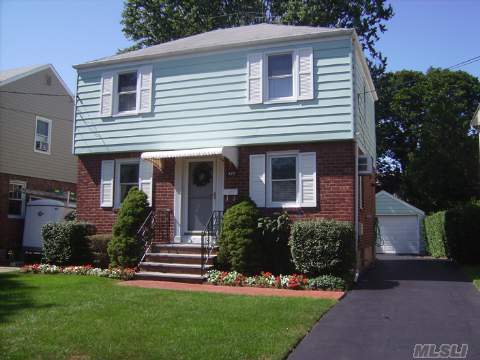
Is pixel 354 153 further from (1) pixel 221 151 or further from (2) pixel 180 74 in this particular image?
(2) pixel 180 74

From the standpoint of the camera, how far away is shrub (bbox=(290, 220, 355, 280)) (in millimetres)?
10016

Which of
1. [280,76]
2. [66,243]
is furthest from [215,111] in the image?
[66,243]

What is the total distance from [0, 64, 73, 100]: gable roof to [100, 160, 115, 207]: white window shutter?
24.8 feet

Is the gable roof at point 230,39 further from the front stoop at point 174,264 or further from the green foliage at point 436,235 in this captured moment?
the green foliage at point 436,235

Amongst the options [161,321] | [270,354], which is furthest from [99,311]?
[270,354]

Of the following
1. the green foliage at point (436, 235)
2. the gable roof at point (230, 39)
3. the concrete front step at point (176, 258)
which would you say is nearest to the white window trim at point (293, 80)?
the gable roof at point (230, 39)

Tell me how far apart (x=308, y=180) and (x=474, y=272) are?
16.4ft

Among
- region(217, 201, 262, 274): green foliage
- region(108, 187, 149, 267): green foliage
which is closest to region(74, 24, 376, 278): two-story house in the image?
region(108, 187, 149, 267): green foliage

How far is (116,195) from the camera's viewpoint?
1380cm

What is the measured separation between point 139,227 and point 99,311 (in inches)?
194

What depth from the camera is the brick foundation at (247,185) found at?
1126 centimetres

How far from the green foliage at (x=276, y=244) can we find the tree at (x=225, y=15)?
15137mm

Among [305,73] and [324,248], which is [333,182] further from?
[305,73]

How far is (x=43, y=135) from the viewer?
66.3 feet
